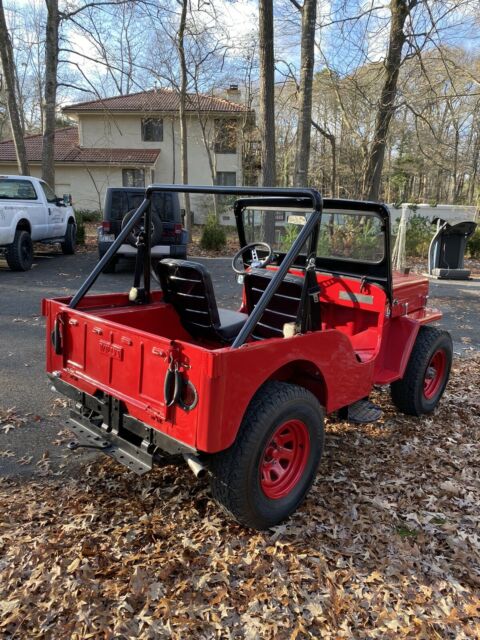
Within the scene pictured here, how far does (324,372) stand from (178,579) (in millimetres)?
1431

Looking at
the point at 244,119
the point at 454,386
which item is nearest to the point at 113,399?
the point at 454,386

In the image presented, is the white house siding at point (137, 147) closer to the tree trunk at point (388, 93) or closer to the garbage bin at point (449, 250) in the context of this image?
the tree trunk at point (388, 93)

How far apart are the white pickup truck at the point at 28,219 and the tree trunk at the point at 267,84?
537 centimetres

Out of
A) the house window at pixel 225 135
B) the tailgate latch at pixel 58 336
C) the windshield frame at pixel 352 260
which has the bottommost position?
the tailgate latch at pixel 58 336

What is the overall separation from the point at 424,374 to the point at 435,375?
0.48 m

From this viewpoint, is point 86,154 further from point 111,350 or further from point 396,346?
point 111,350

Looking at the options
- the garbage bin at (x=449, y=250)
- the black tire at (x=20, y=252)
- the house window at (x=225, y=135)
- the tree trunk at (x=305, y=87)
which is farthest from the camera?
the house window at (x=225, y=135)

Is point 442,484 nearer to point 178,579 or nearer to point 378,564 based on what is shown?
point 378,564

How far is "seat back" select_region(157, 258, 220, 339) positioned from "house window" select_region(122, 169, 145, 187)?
24.3m

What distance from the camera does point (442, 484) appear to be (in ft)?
11.5

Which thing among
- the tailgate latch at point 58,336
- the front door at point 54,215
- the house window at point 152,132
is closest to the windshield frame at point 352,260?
the tailgate latch at point 58,336

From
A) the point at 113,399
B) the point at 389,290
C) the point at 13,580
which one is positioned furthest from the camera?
the point at 389,290

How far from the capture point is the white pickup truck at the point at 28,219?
1035 centimetres

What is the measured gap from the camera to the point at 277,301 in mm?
3547
